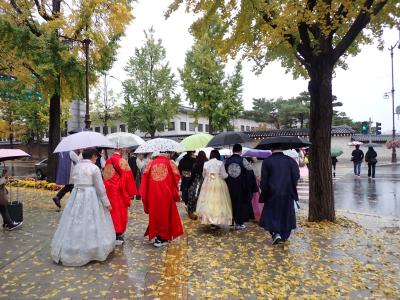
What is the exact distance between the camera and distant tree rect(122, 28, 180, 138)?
3212cm

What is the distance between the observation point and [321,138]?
8164 mm

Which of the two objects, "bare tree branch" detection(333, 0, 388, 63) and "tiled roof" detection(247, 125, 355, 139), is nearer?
"bare tree branch" detection(333, 0, 388, 63)

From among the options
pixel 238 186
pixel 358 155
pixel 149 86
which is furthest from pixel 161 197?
pixel 149 86

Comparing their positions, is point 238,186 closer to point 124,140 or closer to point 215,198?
point 215,198

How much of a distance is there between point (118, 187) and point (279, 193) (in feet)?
9.48

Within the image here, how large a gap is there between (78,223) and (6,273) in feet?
3.72

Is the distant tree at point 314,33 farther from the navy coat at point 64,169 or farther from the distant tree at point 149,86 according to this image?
the distant tree at point 149,86

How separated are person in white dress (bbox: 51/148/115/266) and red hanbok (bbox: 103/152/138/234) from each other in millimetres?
586

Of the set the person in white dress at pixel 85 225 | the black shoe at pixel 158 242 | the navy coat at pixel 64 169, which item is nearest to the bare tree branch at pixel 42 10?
the navy coat at pixel 64 169

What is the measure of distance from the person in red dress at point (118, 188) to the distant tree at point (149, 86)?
26.1 m

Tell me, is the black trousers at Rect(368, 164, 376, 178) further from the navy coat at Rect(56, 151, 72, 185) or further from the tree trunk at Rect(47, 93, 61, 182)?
the tree trunk at Rect(47, 93, 61, 182)

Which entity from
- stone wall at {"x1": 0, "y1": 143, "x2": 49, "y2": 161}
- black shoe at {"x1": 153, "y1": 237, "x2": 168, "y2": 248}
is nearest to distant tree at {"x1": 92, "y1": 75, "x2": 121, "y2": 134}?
stone wall at {"x1": 0, "y1": 143, "x2": 49, "y2": 161}

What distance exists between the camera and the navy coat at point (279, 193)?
20.9 feet

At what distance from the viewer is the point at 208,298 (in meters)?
4.18
